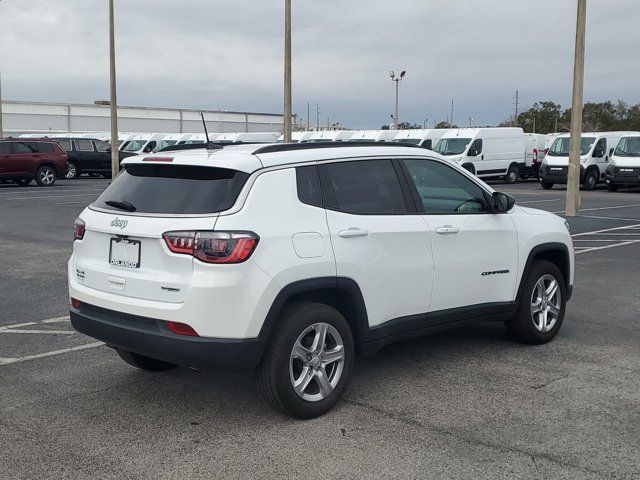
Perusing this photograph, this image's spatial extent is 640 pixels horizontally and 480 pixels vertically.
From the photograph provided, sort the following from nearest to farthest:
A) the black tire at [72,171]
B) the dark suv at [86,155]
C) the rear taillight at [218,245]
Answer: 1. the rear taillight at [218,245]
2. the black tire at [72,171]
3. the dark suv at [86,155]

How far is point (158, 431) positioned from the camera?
468 centimetres

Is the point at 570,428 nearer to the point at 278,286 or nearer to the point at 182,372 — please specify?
the point at 278,286

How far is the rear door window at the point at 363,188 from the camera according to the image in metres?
5.12

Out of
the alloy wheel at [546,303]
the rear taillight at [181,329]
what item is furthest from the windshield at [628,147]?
the rear taillight at [181,329]

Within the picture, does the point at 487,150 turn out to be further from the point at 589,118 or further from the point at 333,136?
the point at 589,118

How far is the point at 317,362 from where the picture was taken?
489 cm

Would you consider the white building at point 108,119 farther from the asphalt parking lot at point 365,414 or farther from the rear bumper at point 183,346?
the rear bumper at point 183,346

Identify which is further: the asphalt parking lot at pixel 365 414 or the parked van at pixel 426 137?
the parked van at pixel 426 137

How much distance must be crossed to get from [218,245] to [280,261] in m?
0.38

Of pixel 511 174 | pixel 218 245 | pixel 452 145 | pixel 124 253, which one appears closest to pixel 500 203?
pixel 218 245

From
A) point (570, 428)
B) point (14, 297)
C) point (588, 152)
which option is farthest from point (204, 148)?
point (588, 152)

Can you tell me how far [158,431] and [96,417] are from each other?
0.49 m

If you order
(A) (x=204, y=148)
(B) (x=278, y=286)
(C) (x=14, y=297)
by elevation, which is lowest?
(C) (x=14, y=297)

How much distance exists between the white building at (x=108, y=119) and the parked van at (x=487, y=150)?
49.2m
